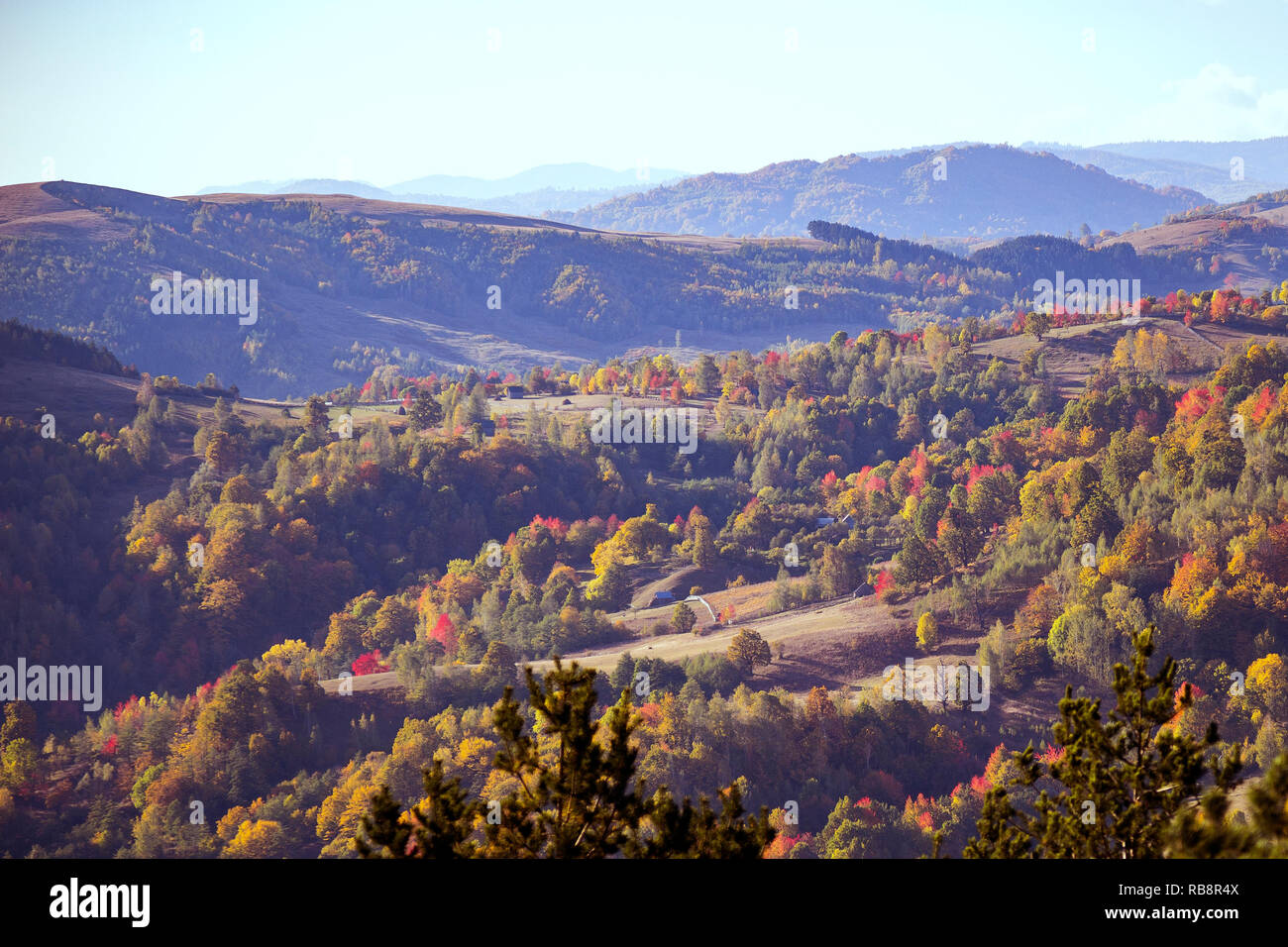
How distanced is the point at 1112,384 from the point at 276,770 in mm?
159852

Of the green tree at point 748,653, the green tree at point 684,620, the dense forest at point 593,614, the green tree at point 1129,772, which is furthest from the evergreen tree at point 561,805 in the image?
the green tree at point 684,620

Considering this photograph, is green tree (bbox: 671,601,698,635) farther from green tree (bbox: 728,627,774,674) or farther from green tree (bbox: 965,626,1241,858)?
green tree (bbox: 965,626,1241,858)

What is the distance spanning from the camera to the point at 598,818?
26.5 m

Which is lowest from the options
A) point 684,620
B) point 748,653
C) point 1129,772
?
point 684,620

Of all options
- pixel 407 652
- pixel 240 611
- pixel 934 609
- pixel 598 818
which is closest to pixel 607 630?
pixel 407 652

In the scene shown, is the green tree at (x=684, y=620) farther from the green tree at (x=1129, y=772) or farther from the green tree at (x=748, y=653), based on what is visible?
the green tree at (x=1129, y=772)

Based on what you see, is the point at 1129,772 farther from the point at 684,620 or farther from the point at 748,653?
the point at 684,620

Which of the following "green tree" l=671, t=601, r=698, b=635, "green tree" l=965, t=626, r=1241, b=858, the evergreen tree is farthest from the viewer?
"green tree" l=671, t=601, r=698, b=635

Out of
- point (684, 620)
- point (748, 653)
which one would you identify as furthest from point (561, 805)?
point (684, 620)

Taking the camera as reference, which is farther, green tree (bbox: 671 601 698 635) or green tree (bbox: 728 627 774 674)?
green tree (bbox: 671 601 698 635)

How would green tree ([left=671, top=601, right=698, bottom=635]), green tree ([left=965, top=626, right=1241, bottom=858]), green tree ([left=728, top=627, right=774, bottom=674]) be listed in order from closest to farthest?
1. green tree ([left=965, top=626, right=1241, bottom=858])
2. green tree ([left=728, top=627, right=774, bottom=674])
3. green tree ([left=671, top=601, right=698, bottom=635])

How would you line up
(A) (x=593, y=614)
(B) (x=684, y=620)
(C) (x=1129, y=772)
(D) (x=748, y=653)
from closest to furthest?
(C) (x=1129, y=772) < (D) (x=748, y=653) < (B) (x=684, y=620) < (A) (x=593, y=614)

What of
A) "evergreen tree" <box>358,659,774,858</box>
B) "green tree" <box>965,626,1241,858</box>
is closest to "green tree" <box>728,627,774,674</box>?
"green tree" <box>965,626,1241,858</box>
